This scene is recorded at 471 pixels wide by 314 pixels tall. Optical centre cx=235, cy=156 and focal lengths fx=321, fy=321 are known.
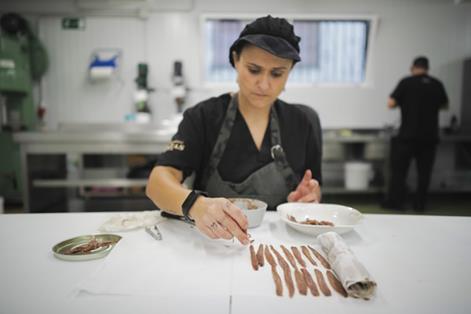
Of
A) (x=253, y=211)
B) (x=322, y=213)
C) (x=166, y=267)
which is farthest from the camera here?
(x=322, y=213)

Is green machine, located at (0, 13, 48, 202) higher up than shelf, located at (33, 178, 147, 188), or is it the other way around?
green machine, located at (0, 13, 48, 202)

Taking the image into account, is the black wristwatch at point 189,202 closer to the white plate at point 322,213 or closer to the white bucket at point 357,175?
the white plate at point 322,213

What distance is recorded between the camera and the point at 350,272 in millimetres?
739

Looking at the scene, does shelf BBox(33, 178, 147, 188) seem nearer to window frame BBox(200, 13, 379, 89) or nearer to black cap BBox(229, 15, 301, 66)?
window frame BBox(200, 13, 379, 89)

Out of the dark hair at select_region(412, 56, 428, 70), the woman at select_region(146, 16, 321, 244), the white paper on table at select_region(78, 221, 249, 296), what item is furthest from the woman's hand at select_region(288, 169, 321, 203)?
the dark hair at select_region(412, 56, 428, 70)

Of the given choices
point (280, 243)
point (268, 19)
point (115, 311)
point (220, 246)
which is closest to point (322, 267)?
point (280, 243)

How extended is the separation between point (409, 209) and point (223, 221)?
4.17m

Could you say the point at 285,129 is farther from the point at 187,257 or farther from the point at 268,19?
the point at 187,257

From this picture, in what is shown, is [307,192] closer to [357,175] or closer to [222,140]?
[222,140]

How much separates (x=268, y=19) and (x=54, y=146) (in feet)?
10.1

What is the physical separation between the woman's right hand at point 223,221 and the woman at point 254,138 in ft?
0.98

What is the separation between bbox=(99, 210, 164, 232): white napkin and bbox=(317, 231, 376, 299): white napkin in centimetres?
65

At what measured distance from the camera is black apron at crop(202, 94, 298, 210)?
1.51m

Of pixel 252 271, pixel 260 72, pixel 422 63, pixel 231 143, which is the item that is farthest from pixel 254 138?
pixel 422 63
